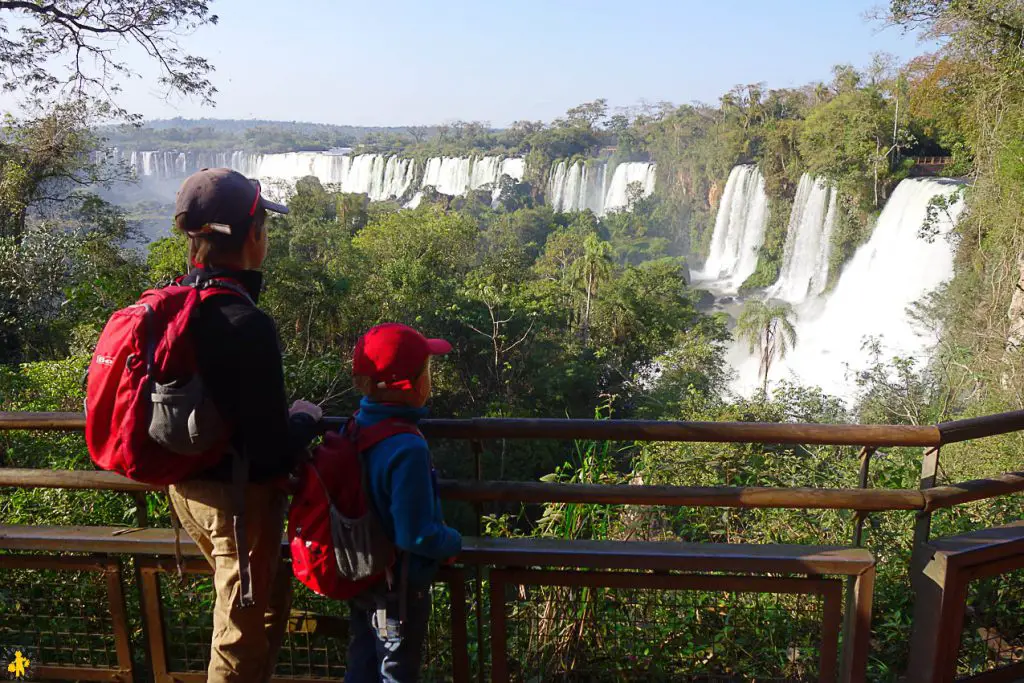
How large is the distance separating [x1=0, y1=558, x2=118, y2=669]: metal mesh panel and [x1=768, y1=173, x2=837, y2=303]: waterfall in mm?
31503

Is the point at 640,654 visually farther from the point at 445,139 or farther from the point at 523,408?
the point at 445,139

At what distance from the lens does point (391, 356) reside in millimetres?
1705

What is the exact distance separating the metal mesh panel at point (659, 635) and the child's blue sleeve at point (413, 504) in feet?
1.87

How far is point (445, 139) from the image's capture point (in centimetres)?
8762

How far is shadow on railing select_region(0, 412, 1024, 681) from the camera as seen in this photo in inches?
76.4

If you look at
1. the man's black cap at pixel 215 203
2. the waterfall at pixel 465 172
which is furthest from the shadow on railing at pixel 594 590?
the waterfall at pixel 465 172

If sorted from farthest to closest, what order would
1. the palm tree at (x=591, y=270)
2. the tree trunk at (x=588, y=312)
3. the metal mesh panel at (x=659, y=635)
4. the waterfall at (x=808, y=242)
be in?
the waterfall at (x=808, y=242), the palm tree at (x=591, y=270), the tree trunk at (x=588, y=312), the metal mesh panel at (x=659, y=635)

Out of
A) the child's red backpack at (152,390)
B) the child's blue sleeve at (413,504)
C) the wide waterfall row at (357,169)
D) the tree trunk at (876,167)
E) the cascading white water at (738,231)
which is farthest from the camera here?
the wide waterfall row at (357,169)

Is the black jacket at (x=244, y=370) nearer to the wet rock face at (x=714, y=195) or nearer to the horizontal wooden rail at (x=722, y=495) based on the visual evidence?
the horizontal wooden rail at (x=722, y=495)

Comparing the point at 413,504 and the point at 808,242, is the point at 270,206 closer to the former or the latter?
the point at 413,504

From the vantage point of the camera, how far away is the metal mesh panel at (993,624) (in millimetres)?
2309

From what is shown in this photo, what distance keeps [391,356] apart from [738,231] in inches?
1641

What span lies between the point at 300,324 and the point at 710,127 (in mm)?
39932

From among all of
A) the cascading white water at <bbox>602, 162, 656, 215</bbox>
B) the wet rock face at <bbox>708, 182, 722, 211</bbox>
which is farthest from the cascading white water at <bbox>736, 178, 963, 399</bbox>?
the cascading white water at <bbox>602, 162, 656, 215</bbox>
